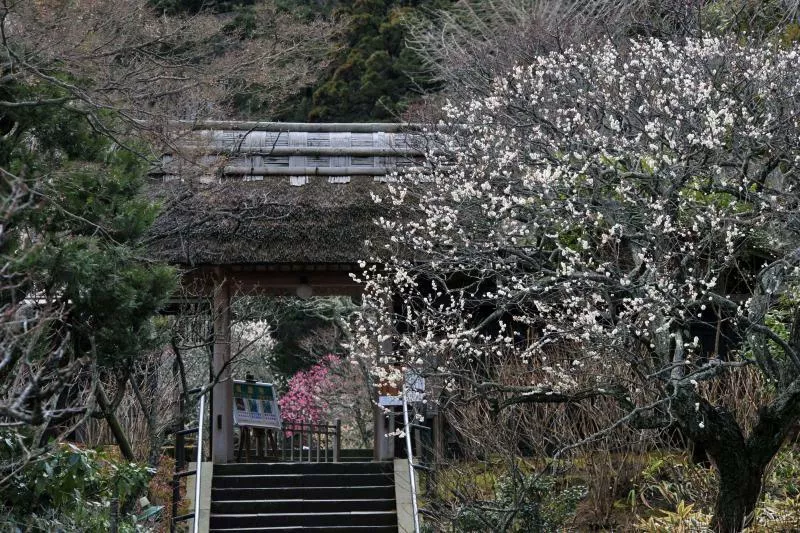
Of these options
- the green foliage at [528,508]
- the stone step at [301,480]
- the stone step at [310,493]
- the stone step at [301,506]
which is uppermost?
the stone step at [301,480]

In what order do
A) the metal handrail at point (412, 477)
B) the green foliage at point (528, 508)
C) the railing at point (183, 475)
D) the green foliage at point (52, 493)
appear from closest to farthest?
the green foliage at point (52, 493)
the green foliage at point (528, 508)
the metal handrail at point (412, 477)
the railing at point (183, 475)

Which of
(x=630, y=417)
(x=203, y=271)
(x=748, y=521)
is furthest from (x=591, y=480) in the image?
(x=203, y=271)

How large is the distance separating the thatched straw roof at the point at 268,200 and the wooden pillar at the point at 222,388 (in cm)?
50

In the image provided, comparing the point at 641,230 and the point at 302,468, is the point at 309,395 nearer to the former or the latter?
the point at 302,468

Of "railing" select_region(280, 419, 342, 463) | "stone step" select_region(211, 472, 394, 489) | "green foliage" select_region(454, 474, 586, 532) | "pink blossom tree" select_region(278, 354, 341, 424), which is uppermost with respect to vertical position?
"pink blossom tree" select_region(278, 354, 341, 424)

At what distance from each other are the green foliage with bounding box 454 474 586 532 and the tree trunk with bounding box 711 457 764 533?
4.70 feet

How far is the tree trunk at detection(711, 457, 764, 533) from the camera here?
25.8 feet

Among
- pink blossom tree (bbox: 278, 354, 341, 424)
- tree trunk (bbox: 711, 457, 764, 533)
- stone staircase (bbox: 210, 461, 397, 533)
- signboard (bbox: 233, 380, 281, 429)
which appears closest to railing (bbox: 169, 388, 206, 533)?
stone staircase (bbox: 210, 461, 397, 533)

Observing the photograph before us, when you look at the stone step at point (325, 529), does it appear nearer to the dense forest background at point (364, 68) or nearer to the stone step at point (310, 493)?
the stone step at point (310, 493)

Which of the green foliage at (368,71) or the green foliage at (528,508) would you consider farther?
the green foliage at (368,71)

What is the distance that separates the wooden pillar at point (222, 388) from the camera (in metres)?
11.8

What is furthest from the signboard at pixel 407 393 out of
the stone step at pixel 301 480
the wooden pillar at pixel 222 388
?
the wooden pillar at pixel 222 388

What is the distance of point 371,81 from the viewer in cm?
2109

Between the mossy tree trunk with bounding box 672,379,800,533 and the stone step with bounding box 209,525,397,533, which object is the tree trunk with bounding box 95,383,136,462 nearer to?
the stone step with bounding box 209,525,397,533
